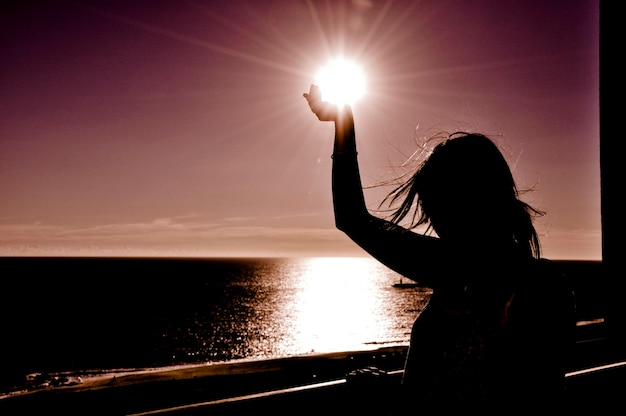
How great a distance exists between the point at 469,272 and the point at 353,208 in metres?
0.41

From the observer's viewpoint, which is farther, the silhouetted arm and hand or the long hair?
the silhouetted arm and hand

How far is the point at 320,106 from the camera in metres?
1.33

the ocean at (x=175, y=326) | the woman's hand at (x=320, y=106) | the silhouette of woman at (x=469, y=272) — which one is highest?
the woman's hand at (x=320, y=106)

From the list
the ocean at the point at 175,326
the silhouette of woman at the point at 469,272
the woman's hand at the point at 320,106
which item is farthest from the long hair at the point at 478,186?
the ocean at the point at 175,326

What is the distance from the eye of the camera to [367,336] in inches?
2562

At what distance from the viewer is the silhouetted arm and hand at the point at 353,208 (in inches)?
50.1

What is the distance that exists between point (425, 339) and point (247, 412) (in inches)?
36.4

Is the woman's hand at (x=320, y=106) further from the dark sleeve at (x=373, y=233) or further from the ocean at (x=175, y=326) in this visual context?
the ocean at (x=175, y=326)

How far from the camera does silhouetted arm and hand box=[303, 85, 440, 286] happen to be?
4.18ft

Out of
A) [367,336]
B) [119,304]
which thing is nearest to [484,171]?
[367,336]

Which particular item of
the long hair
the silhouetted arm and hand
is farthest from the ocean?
the long hair

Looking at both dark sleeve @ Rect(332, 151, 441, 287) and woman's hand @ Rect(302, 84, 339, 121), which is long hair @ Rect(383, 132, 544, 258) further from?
woman's hand @ Rect(302, 84, 339, 121)

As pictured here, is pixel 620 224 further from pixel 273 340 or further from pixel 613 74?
pixel 273 340

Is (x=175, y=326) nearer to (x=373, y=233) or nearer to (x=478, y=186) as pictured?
(x=373, y=233)
